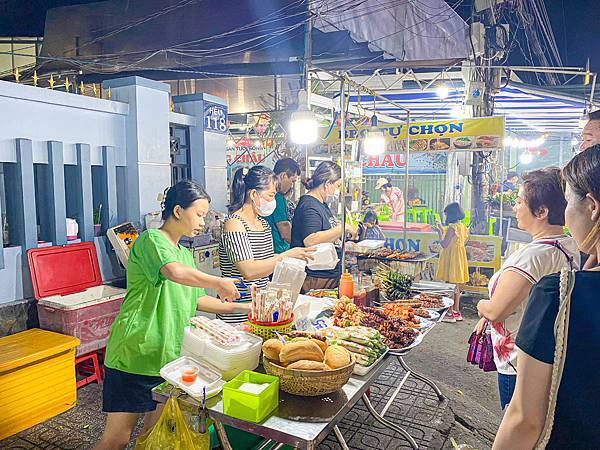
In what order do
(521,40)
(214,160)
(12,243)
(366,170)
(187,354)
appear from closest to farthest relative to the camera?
(187,354), (12,243), (214,160), (521,40), (366,170)

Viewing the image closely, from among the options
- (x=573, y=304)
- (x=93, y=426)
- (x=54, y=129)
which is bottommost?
(x=93, y=426)

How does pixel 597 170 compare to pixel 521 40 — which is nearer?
pixel 597 170

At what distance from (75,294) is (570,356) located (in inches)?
181

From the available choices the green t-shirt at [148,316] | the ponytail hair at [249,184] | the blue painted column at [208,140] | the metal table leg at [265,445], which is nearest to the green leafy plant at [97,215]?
the blue painted column at [208,140]

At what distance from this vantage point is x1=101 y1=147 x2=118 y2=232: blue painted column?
539 cm

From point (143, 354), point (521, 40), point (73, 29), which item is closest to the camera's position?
point (143, 354)

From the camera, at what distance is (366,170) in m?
17.2

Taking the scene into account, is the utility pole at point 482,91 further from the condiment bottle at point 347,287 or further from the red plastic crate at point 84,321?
the red plastic crate at point 84,321

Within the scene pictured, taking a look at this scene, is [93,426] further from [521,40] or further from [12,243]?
[521,40]

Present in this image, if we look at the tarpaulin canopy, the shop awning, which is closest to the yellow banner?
the tarpaulin canopy

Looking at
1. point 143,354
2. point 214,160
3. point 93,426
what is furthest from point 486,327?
point 214,160

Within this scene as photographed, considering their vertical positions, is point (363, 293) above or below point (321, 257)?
below

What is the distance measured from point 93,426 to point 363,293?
2.42 m

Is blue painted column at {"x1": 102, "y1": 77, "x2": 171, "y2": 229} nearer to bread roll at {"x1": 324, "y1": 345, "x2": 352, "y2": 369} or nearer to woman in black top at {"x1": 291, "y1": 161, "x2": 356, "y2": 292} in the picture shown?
woman in black top at {"x1": 291, "y1": 161, "x2": 356, "y2": 292}
